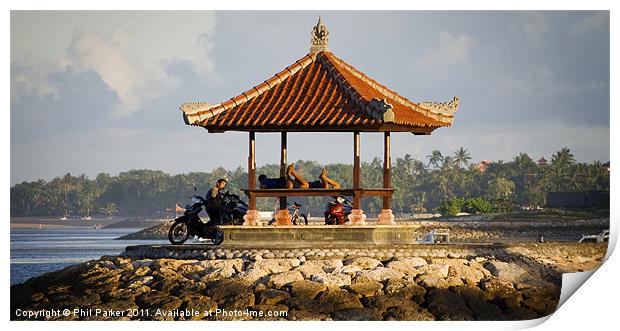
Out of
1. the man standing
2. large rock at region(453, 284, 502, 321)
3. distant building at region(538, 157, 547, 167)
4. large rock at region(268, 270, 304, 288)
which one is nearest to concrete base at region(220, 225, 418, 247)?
the man standing

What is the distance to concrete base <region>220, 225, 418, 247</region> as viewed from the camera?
2991cm

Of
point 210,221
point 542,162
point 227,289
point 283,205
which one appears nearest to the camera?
point 227,289

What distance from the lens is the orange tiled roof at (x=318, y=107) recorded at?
29812mm

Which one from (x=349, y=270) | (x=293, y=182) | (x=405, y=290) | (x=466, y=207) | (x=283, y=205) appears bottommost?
(x=405, y=290)

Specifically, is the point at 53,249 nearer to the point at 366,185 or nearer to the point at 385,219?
the point at 366,185

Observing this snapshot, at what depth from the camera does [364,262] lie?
2900 centimetres

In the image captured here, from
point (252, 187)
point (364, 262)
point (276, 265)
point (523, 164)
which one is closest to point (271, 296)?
point (276, 265)

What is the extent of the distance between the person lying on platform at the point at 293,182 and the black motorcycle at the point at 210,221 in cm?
77

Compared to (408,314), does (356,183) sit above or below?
above

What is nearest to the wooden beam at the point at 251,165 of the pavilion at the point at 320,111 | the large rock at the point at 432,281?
the pavilion at the point at 320,111

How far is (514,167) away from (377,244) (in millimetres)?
97972

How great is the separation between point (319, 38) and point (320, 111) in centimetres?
220

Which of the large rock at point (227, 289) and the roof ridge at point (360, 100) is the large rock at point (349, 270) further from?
the roof ridge at point (360, 100)

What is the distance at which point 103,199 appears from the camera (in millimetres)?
123812
